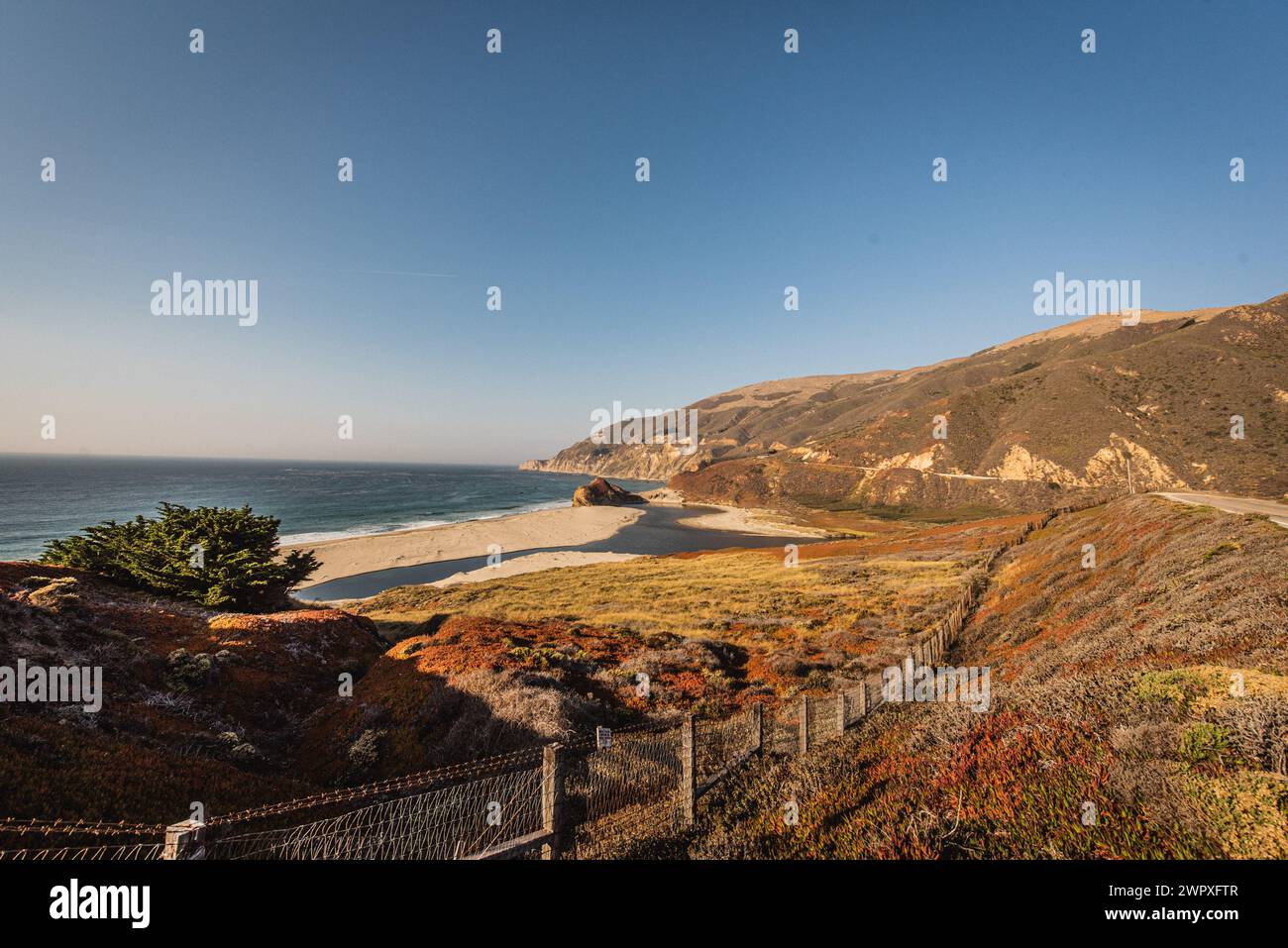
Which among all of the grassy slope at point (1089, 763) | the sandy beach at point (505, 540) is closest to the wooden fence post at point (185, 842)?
the grassy slope at point (1089, 763)

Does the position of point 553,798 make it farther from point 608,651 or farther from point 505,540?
point 505,540

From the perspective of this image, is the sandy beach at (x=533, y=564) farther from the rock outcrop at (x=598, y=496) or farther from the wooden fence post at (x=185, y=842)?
the rock outcrop at (x=598, y=496)

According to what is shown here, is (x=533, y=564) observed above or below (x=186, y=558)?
below

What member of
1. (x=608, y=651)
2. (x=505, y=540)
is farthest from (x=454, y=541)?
(x=608, y=651)

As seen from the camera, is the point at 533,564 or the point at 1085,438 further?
the point at 1085,438

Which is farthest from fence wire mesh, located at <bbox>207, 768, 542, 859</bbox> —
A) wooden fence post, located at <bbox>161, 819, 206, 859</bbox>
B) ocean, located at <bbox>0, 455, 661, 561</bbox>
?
ocean, located at <bbox>0, 455, 661, 561</bbox>
